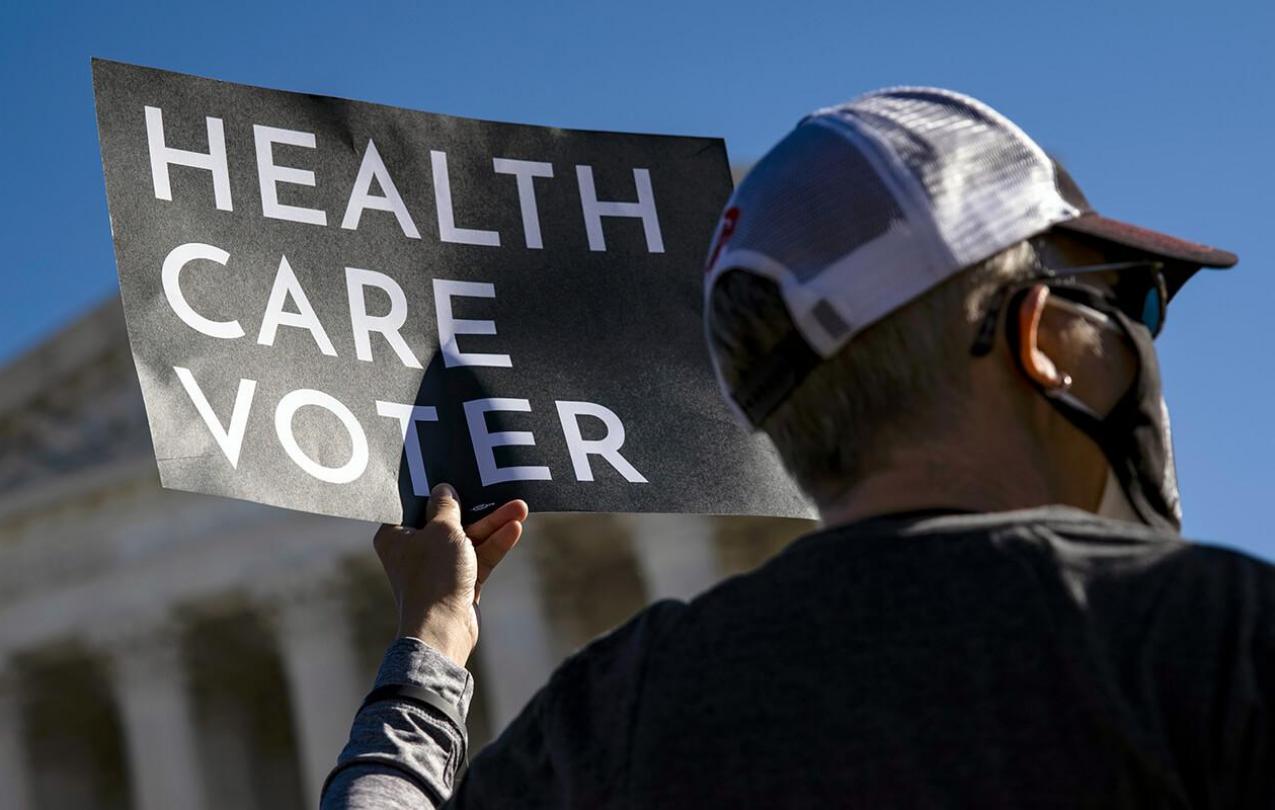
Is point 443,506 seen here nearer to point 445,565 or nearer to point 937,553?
point 445,565

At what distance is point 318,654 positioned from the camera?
28.6m

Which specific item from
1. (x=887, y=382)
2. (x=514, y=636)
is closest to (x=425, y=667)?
(x=887, y=382)

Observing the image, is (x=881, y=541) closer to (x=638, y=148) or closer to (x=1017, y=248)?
(x=1017, y=248)

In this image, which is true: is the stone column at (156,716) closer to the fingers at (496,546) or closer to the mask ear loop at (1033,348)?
the fingers at (496,546)

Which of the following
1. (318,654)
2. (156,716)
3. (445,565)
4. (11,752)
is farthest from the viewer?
(11,752)

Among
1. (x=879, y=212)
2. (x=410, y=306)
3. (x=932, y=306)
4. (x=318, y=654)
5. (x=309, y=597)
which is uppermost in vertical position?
(x=309, y=597)

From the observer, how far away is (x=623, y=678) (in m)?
2.01

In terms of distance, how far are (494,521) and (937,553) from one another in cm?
134

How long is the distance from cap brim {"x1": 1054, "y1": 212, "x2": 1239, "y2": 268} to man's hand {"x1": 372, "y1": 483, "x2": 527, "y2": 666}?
1098 millimetres

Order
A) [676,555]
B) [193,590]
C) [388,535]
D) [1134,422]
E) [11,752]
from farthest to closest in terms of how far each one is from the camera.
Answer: [11,752] < [193,590] < [676,555] < [388,535] < [1134,422]

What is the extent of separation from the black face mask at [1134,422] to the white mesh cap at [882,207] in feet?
0.29

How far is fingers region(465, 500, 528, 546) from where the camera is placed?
307 centimetres

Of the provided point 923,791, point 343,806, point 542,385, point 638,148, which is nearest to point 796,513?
point 542,385

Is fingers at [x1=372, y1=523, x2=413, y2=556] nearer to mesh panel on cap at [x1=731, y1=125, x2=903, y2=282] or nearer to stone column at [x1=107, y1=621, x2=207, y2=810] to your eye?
mesh panel on cap at [x1=731, y1=125, x2=903, y2=282]
